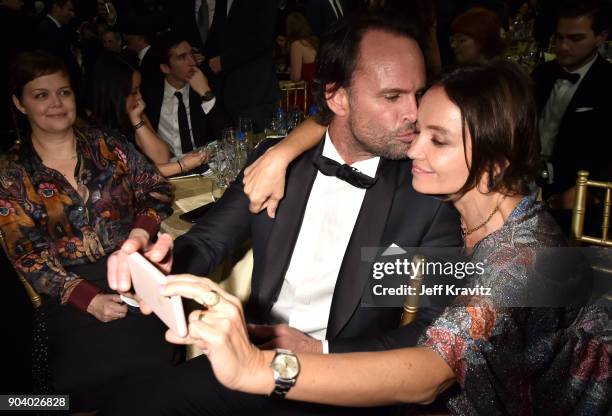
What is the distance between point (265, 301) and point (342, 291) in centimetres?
34

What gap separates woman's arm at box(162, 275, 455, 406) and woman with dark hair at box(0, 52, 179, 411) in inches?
50.1

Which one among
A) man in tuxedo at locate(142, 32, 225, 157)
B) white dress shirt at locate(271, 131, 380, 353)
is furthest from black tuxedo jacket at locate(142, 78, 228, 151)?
white dress shirt at locate(271, 131, 380, 353)

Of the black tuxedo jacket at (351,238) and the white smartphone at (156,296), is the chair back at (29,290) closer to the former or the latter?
the black tuxedo jacket at (351,238)

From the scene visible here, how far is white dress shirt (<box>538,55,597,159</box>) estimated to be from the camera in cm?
355

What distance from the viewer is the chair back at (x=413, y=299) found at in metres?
1.64

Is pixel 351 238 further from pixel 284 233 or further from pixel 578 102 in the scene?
pixel 578 102

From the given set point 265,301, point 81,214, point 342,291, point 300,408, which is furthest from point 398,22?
point 81,214

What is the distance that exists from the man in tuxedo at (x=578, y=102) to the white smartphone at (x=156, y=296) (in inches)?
109

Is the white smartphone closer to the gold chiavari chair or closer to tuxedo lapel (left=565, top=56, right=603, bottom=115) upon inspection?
the gold chiavari chair

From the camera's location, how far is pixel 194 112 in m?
3.96

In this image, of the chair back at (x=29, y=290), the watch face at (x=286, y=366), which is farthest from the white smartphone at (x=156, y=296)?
the chair back at (x=29, y=290)

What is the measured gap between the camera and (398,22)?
1.88m

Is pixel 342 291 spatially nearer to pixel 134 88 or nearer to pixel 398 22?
pixel 398 22

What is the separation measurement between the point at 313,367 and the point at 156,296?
0.37m
